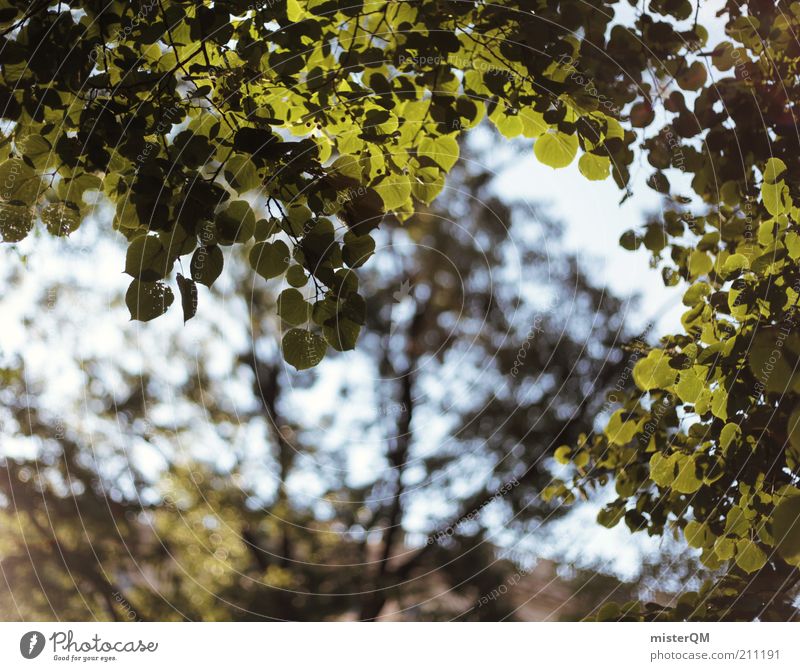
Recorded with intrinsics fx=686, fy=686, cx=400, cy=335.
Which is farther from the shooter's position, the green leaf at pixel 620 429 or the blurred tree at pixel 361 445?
the blurred tree at pixel 361 445

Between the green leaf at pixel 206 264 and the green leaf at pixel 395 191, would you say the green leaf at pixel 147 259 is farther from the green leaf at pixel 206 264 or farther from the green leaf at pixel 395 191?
the green leaf at pixel 395 191

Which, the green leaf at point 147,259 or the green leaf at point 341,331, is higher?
the green leaf at point 147,259

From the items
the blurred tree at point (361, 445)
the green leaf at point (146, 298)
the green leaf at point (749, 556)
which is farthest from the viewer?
the blurred tree at point (361, 445)

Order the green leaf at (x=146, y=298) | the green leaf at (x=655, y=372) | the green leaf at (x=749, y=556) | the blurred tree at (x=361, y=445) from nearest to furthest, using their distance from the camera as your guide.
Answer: the green leaf at (x=146, y=298)
the green leaf at (x=749, y=556)
the green leaf at (x=655, y=372)
the blurred tree at (x=361, y=445)

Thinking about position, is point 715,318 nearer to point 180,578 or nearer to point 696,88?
point 696,88

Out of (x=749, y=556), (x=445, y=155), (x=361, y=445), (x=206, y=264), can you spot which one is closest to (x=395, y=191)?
Result: (x=445, y=155)

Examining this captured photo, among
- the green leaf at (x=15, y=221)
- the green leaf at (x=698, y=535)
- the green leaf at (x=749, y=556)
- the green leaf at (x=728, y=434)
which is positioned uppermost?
the green leaf at (x=15, y=221)

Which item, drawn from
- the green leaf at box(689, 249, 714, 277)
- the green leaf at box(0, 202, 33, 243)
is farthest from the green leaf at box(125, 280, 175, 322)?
the green leaf at box(689, 249, 714, 277)

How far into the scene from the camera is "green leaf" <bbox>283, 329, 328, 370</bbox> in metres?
1.13

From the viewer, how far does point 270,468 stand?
509 centimetres

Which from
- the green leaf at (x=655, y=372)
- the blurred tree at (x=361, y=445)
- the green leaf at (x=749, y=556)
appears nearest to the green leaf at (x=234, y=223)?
the green leaf at (x=655, y=372)

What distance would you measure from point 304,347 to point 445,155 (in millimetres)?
556

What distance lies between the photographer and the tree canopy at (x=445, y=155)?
114cm

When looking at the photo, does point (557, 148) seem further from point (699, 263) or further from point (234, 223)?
point (234, 223)
